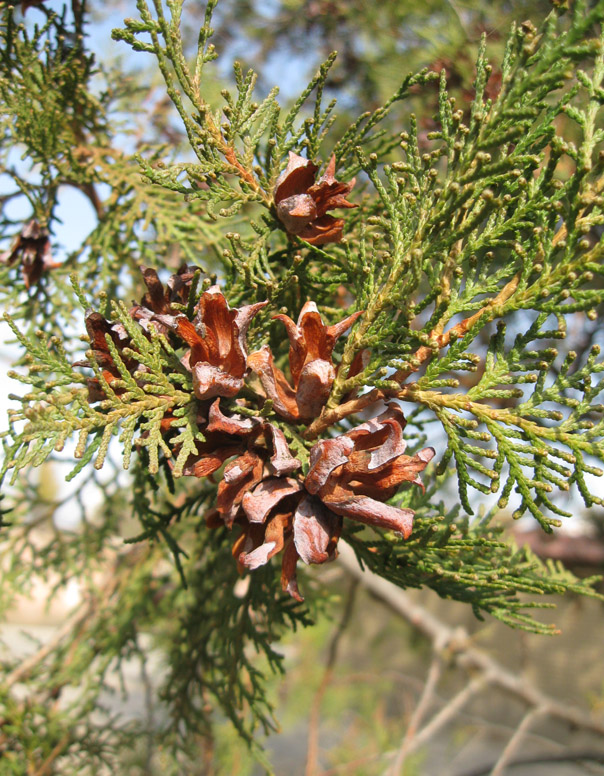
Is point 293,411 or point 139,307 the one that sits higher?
point 139,307

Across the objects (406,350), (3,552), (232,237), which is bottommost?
(3,552)

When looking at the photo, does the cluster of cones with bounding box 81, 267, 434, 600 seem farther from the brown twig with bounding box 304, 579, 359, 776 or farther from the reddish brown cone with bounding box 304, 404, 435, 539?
the brown twig with bounding box 304, 579, 359, 776

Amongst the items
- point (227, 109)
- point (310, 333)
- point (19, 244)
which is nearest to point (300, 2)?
point (19, 244)

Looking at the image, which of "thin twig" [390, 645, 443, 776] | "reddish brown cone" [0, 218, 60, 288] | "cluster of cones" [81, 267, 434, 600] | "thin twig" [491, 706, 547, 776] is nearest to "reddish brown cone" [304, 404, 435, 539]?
"cluster of cones" [81, 267, 434, 600]

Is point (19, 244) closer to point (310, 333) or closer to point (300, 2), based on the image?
point (310, 333)

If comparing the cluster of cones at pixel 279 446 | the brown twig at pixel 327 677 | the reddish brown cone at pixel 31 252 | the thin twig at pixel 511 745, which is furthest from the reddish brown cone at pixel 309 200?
the thin twig at pixel 511 745

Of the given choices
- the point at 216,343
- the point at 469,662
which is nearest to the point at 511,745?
the point at 469,662

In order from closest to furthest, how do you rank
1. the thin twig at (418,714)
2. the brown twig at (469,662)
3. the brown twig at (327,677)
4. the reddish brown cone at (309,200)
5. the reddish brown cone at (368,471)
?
1. the reddish brown cone at (368,471)
2. the reddish brown cone at (309,200)
3. the thin twig at (418,714)
4. the brown twig at (327,677)
5. the brown twig at (469,662)

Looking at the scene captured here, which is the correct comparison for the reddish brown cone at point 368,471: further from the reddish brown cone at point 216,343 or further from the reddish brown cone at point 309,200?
the reddish brown cone at point 309,200
